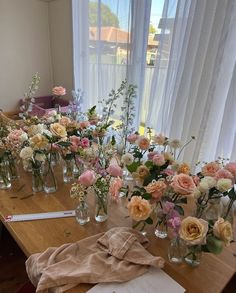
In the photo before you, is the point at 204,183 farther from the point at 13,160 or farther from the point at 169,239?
the point at 13,160

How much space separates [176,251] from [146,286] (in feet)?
0.60

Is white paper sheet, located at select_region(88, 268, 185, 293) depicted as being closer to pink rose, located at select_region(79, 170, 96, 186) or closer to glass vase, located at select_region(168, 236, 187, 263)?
glass vase, located at select_region(168, 236, 187, 263)

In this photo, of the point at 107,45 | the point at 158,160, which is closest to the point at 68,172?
the point at 158,160

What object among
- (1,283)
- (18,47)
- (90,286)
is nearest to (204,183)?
(90,286)

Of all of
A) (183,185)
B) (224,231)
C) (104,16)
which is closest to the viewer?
(224,231)

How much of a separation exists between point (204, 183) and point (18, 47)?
116 inches

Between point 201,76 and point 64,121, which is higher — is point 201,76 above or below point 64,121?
above

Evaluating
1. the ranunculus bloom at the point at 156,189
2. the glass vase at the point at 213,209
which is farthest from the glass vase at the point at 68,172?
the glass vase at the point at 213,209

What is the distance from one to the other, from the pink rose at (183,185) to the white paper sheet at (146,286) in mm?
293

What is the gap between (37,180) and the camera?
1.25 metres

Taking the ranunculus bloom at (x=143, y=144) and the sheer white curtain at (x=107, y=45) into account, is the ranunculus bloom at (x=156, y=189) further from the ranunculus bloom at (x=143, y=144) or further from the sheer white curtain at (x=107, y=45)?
the sheer white curtain at (x=107, y=45)

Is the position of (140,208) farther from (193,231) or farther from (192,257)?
(192,257)

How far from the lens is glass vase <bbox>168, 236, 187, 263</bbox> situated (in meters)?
0.85

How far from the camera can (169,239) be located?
97 centimetres
